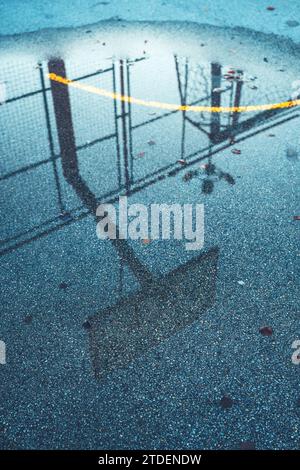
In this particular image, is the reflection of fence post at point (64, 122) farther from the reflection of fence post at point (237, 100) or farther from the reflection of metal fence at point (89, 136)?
the reflection of fence post at point (237, 100)

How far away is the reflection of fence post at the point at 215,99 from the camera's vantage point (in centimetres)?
575

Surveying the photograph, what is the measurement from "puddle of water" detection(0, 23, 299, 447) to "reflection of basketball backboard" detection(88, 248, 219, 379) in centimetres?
1

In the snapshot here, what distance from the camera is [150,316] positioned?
3533mm

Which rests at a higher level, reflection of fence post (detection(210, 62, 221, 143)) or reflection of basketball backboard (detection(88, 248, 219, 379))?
reflection of fence post (detection(210, 62, 221, 143))

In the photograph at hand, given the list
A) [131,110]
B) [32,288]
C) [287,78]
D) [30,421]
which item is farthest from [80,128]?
[30,421]

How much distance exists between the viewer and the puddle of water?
3281mm

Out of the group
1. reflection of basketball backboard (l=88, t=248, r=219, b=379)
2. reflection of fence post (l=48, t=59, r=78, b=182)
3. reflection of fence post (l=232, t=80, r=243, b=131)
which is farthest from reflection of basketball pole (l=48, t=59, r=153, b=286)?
reflection of fence post (l=232, t=80, r=243, b=131)

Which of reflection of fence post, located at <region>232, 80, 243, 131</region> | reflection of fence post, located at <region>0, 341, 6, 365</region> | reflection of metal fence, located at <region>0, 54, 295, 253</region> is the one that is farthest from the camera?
reflection of fence post, located at <region>232, 80, 243, 131</region>

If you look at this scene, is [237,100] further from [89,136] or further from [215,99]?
[89,136]

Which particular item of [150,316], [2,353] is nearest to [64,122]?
[150,316]

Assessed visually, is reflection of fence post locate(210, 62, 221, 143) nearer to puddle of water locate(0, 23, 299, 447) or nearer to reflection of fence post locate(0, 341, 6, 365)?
puddle of water locate(0, 23, 299, 447)

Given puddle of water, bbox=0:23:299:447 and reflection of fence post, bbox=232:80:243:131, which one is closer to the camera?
puddle of water, bbox=0:23:299:447
